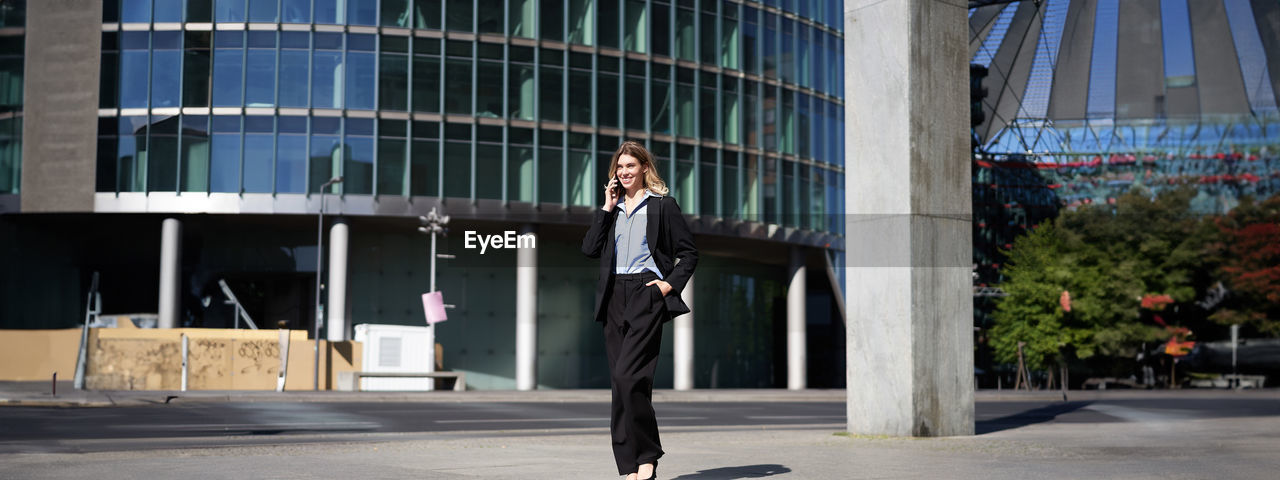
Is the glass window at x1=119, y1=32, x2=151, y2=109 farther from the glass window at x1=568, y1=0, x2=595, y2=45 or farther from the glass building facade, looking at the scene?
the glass window at x1=568, y1=0, x2=595, y2=45

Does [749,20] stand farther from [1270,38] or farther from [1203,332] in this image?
[1270,38]

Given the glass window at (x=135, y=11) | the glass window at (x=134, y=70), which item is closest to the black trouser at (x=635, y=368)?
the glass window at (x=134, y=70)

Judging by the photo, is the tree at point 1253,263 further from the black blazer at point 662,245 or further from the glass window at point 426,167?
the black blazer at point 662,245

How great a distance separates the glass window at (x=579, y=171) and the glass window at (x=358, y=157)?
662 cm

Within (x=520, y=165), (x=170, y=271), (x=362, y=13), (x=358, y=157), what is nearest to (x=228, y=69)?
(x=362, y=13)

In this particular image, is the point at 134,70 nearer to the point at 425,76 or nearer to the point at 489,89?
the point at 425,76

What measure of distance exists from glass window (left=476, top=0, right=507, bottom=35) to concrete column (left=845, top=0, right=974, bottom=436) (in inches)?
1270

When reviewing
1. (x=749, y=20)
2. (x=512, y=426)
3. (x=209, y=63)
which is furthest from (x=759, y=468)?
(x=749, y=20)

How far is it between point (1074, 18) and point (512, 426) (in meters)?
70.7

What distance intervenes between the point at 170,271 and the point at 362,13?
10.3 m

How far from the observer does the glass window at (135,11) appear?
41094mm

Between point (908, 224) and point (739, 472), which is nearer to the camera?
point (739, 472)

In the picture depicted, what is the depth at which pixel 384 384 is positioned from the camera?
3822 cm

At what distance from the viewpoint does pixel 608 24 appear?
4469cm
